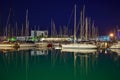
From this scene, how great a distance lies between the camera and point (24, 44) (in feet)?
187

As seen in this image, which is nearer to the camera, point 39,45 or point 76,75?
point 76,75

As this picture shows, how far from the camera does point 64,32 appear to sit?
266 ft

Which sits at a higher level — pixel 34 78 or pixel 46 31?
pixel 46 31

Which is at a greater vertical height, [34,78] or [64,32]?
[64,32]

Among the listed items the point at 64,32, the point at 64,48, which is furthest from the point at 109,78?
the point at 64,32

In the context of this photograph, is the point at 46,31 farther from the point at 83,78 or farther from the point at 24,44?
the point at 83,78

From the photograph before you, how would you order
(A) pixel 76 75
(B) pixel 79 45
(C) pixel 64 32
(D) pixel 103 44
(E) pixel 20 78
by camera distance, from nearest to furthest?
1. (E) pixel 20 78
2. (A) pixel 76 75
3. (B) pixel 79 45
4. (D) pixel 103 44
5. (C) pixel 64 32

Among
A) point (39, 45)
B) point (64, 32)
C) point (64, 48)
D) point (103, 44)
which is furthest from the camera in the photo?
point (64, 32)

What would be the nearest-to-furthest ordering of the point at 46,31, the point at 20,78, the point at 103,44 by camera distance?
the point at 20,78
the point at 103,44
the point at 46,31

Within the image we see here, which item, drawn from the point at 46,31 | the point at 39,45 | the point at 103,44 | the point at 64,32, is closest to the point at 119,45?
the point at 103,44

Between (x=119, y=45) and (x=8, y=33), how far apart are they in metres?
24.6

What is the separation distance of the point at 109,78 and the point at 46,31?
9410 centimetres

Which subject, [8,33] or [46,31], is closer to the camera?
[8,33]

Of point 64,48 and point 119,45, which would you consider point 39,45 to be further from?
point 119,45
